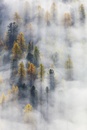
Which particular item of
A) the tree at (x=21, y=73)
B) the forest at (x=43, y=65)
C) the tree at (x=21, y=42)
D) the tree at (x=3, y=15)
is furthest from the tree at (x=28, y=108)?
the tree at (x=3, y=15)

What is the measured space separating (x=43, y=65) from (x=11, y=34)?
1.35 ft

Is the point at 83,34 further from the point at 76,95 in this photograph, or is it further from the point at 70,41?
the point at 76,95

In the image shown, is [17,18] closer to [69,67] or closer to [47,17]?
[47,17]

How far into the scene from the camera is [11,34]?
2.85 m

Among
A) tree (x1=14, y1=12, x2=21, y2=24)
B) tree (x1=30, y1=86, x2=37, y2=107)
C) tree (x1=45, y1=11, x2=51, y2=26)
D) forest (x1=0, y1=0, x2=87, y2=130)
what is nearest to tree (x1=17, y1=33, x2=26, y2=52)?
forest (x1=0, y1=0, x2=87, y2=130)

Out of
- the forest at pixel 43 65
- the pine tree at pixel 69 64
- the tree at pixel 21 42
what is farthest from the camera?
the tree at pixel 21 42

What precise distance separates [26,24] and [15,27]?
0.10 m

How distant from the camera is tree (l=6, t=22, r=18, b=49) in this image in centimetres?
283

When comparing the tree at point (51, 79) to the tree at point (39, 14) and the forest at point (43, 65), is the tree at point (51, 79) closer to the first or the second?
the forest at point (43, 65)

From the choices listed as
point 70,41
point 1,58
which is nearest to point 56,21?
point 70,41

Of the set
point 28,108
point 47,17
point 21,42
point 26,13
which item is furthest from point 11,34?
point 28,108

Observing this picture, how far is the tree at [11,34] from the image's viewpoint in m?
2.83

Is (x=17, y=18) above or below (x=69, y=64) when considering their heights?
above

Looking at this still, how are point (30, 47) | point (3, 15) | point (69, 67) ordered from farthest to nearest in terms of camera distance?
point (3, 15), point (30, 47), point (69, 67)
